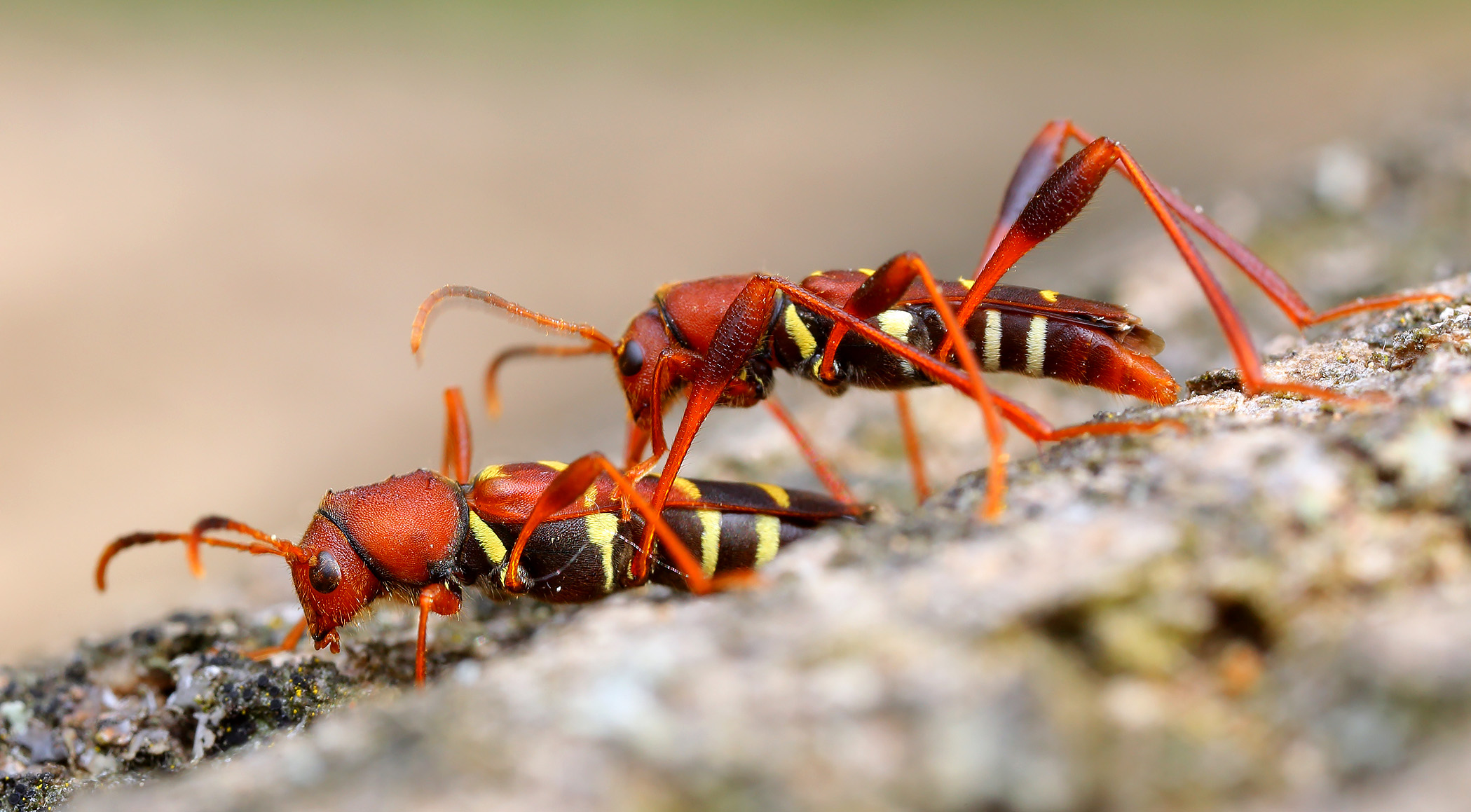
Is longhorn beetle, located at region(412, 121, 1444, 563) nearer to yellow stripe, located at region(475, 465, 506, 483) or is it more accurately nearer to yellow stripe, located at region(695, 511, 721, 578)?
yellow stripe, located at region(695, 511, 721, 578)

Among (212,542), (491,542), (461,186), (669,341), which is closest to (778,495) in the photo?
(669,341)

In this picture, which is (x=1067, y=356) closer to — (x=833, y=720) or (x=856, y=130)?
(x=833, y=720)

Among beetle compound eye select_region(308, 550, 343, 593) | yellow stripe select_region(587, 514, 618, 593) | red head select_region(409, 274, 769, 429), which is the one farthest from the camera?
red head select_region(409, 274, 769, 429)

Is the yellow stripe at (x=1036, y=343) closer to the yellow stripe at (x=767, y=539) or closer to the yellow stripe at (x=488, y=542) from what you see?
the yellow stripe at (x=767, y=539)

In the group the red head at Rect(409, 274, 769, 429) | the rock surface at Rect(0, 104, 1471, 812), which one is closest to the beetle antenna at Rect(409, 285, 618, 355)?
the red head at Rect(409, 274, 769, 429)

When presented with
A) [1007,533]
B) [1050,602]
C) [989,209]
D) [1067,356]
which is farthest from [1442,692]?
[989,209]

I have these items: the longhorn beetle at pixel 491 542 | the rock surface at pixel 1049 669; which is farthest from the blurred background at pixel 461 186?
the rock surface at pixel 1049 669
